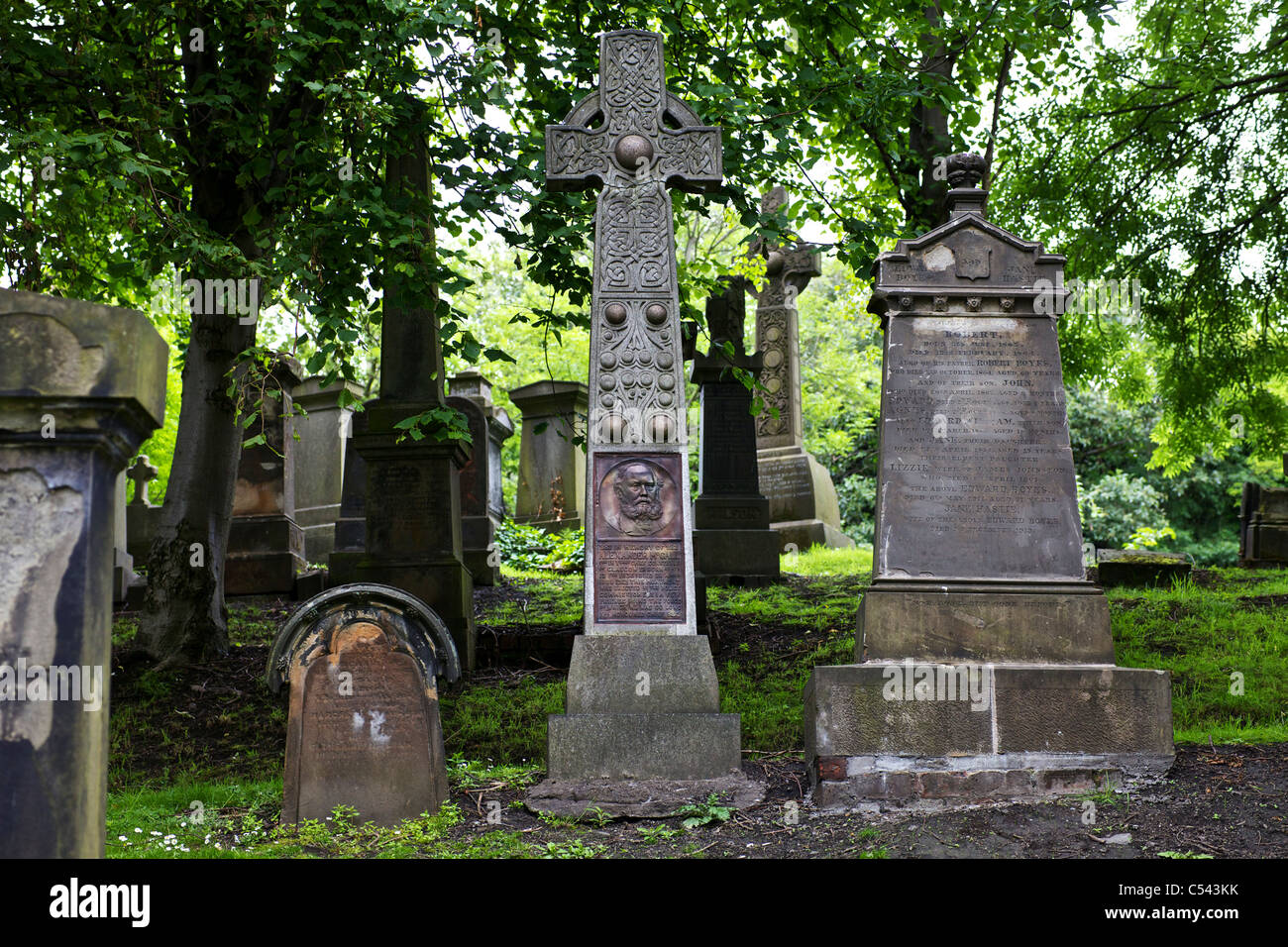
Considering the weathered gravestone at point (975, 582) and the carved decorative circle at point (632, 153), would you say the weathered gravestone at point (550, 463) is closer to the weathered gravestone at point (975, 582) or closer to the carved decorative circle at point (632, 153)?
the carved decorative circle at point (632, 153)

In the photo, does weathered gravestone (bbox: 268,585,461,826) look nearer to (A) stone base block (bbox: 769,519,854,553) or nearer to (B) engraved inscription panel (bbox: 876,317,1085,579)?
(B) engraved inscription panel (bbox: 876,317,1085,579)

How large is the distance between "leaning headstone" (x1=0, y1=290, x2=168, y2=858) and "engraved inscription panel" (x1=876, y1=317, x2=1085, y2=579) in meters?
4.75

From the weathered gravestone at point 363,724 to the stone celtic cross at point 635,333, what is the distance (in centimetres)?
127

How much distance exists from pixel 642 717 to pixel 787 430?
12681 millimetres

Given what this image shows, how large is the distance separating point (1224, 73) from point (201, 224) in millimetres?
9416

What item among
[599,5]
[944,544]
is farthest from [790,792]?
[599,5]

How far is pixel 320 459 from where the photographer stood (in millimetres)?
17734

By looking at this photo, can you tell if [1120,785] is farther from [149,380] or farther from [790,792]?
[149,380]

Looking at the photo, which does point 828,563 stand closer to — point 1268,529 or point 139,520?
point 1268,529

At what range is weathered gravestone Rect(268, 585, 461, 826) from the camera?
5.93 metres

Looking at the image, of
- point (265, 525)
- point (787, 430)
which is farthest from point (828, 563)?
point (265, 525)

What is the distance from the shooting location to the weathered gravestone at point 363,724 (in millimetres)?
5930

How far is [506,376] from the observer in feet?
105

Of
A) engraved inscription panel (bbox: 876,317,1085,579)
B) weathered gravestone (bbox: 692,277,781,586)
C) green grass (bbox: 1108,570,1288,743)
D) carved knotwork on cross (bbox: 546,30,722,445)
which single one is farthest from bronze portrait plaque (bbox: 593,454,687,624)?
weathered gravestone (bbox: 692,277,781,586)
